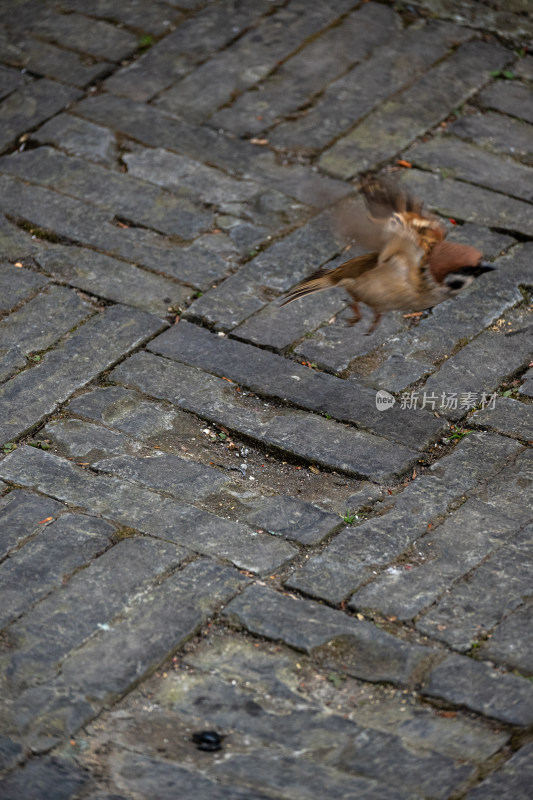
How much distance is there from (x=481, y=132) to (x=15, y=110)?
2331mm

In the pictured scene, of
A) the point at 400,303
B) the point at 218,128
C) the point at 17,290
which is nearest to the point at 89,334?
the point at 17,290

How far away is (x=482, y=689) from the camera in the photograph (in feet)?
9.02

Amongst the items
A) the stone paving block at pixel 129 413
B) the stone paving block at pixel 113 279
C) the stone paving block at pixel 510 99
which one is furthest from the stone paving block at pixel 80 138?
the stone paving block at pixel 510 99

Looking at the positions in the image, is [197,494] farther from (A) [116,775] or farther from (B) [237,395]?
(A) [116,775]

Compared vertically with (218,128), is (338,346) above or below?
below

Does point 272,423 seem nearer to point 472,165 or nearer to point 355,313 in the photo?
point 355,313

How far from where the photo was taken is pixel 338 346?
4.04 meters

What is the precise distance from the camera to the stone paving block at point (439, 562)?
119 inches

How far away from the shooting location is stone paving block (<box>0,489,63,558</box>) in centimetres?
319

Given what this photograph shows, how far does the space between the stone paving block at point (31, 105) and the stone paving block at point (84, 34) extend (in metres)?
0.37

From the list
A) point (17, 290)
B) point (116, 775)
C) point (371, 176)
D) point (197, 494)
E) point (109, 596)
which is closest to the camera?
point (116, 775)

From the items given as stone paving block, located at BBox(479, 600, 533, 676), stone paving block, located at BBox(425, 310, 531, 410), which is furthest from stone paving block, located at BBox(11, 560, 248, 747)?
stone paving block, located at BBox(425, 310, 531, 410)

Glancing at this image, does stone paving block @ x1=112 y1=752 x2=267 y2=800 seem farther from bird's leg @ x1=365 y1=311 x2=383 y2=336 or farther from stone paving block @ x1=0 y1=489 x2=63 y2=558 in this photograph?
A: bird's leg @ x1=365 y1=311 x2=383 y2=336

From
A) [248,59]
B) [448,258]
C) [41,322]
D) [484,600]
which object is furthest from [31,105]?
[484,600]
